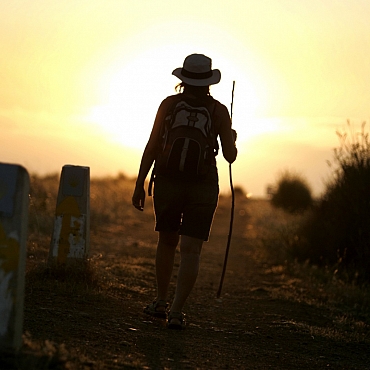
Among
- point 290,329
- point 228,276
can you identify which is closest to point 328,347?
point 290,329

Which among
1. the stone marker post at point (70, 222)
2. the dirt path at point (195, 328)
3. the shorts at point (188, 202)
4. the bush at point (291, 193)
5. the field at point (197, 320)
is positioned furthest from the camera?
the bush at point (291, 193)

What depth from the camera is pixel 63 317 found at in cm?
614

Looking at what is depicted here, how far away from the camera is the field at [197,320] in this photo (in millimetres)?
5086

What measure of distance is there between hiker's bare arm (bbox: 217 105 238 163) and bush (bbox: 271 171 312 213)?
19562 millimetres

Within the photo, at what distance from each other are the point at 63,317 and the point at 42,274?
1.70 meters

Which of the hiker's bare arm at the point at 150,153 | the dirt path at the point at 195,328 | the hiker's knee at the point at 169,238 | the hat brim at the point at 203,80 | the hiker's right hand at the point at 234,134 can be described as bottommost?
the dirt path at the point at 195,328

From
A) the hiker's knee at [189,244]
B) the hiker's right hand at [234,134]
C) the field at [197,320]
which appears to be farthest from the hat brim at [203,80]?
the field at [197,320]

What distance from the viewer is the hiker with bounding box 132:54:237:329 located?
588 centimetres

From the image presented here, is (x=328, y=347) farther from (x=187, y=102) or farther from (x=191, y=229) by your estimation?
Result: (x=187, y=102)

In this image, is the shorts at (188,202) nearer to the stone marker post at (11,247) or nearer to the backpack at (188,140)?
the backpack at (188,140)

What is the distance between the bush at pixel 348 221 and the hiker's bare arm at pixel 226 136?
4819mm

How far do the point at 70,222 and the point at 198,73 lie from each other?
252cm

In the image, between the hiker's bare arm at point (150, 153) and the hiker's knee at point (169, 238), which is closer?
the hiker's bare arm at point (150, 153)

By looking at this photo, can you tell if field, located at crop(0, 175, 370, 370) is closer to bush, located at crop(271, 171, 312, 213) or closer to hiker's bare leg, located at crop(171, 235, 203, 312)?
hiker's bare leg, located at crop(171, 235, 203, 312)
